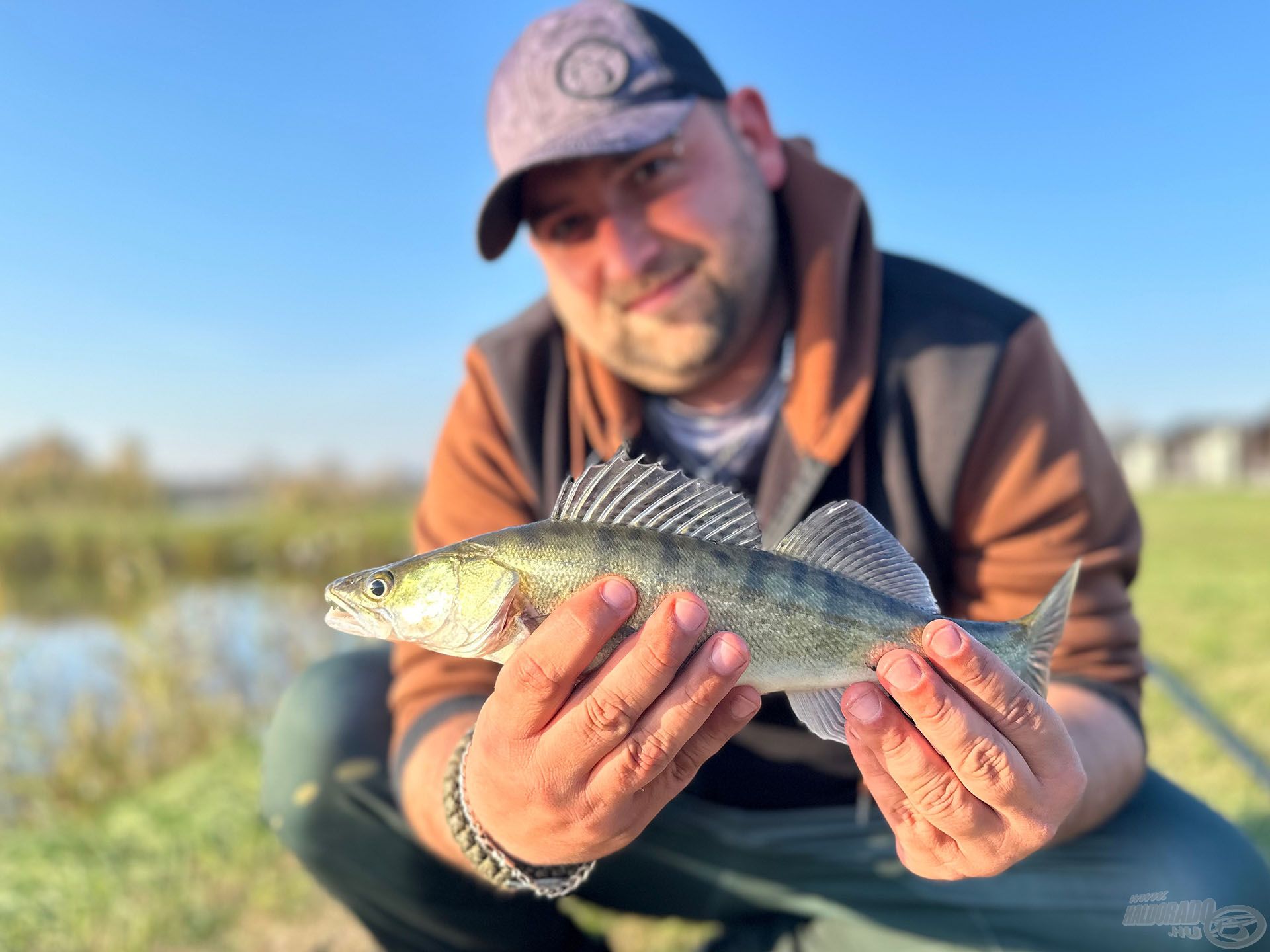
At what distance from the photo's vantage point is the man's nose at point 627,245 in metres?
3.10

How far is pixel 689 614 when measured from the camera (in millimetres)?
1751

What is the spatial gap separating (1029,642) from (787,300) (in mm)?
1858

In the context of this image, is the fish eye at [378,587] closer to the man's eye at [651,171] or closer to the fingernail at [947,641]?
the fingernail at [947,641]

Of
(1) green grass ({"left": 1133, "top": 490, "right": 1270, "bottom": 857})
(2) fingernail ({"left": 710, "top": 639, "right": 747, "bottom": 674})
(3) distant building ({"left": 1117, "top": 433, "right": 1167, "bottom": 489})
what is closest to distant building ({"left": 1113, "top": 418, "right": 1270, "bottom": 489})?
(3) distant building ({"left": 1117, "top": 433, "right": 1167, "bottom": 489})

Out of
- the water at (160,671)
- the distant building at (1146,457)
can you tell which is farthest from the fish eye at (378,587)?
the distant building at (1146,457)

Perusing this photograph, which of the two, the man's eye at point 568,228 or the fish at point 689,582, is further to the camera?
the man's eye at point 568,228

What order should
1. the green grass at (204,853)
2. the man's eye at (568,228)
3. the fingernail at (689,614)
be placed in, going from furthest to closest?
the green grass at (204,853), the man's eye at (568,228), the fingernail at (689,614)

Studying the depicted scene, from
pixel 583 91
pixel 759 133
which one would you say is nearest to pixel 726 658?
pixel 583 91

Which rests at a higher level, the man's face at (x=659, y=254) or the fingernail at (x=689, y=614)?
the man's face at (x=659, y=254)

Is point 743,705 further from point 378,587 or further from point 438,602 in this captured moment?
point 378,587

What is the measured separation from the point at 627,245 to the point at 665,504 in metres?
1.45

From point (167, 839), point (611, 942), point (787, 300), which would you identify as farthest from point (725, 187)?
point (167, 839)

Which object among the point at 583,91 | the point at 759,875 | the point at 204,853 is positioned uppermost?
the point at 583,91

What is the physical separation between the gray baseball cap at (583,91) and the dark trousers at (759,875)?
7.30 feet
